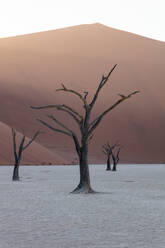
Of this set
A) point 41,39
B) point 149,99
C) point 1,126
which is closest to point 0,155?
point 1,126

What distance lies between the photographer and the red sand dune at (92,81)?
8003 centimetres

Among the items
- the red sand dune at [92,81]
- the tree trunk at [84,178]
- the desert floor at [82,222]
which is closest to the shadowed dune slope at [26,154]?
the red sand dune at [92,81]

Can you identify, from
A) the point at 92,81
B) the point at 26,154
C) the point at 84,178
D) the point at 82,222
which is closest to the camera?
the point at 82,222

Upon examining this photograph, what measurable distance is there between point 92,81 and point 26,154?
34.5 m

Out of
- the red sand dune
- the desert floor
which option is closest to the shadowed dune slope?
the red sand dune

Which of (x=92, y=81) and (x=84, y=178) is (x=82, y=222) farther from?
(x=92, y=81)

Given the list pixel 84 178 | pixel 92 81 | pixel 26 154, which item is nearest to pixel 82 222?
pixel 84 178

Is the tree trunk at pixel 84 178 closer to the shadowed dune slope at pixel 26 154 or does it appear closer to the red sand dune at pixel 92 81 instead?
the shadowed dune slope at pixel 26 154

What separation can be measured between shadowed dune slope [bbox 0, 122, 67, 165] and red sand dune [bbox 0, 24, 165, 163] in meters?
0.79

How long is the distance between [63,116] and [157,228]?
244ft

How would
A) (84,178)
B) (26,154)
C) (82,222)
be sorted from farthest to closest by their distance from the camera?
1. (26,154)
2. (84,178)
3. (82,222)

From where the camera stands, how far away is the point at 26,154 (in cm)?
6016

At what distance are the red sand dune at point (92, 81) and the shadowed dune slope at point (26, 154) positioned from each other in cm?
79

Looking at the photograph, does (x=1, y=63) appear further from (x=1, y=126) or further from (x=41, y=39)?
(x=1, y=126)
